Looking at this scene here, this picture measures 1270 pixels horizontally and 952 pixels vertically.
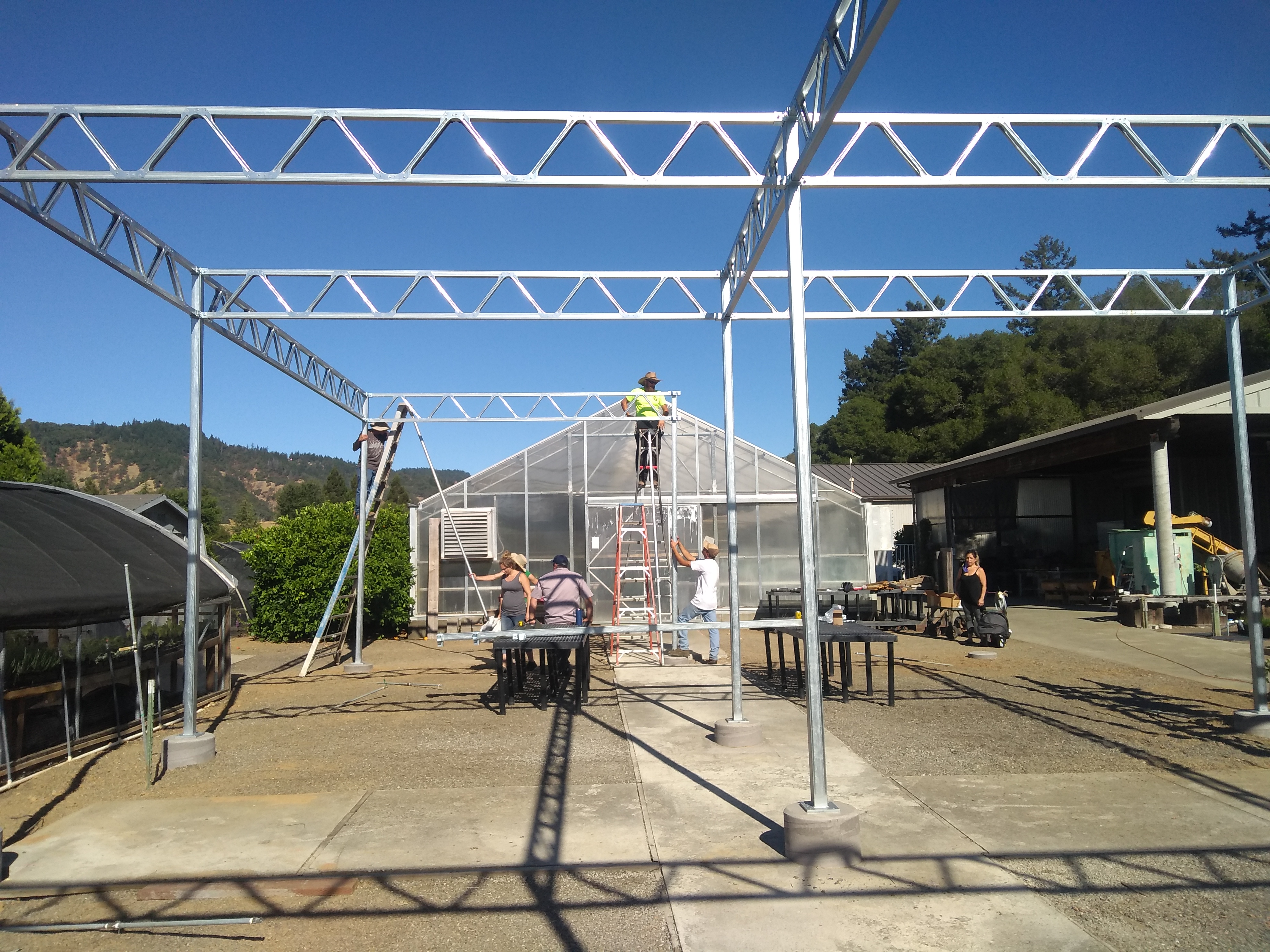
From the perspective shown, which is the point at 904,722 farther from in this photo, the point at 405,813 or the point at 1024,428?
the point at 1024,428

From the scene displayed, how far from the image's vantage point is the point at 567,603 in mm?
10234

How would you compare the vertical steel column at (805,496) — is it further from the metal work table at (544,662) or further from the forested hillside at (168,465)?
the forested hillside at (168,465)

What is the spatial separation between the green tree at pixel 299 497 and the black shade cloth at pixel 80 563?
207 feet

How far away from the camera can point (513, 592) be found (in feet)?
34.6

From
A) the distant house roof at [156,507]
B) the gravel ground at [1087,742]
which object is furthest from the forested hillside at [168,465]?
the gravel ground at [1087,742]

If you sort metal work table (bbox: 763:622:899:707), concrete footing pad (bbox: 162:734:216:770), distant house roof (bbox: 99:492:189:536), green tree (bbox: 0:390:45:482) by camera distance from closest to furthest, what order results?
concrete footing pad (bbox: 162:734:216:770)
metal work table (bbox: 763:622:899:707)
distant house roof (bbox: 99:492:189:536)
green tree (bbox: 0:390:45:482)

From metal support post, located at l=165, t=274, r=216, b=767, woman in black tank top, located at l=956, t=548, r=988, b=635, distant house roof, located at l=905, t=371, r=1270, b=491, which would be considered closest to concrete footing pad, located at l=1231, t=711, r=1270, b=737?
woman in black tank top, located at l=956, t=548, r=988, b=635

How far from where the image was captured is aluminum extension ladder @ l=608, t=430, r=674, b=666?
13852mm

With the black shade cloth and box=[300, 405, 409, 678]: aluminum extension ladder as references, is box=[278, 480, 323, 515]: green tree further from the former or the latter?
the black shade cloth

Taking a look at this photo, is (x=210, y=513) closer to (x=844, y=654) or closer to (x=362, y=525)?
(x=362, y=525)

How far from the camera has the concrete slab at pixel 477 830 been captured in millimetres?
4992

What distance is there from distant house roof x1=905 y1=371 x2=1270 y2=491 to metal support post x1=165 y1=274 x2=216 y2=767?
45.3 feet

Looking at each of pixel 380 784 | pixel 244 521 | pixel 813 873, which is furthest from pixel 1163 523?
pixel 244 521

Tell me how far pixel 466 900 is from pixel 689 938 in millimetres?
1223
